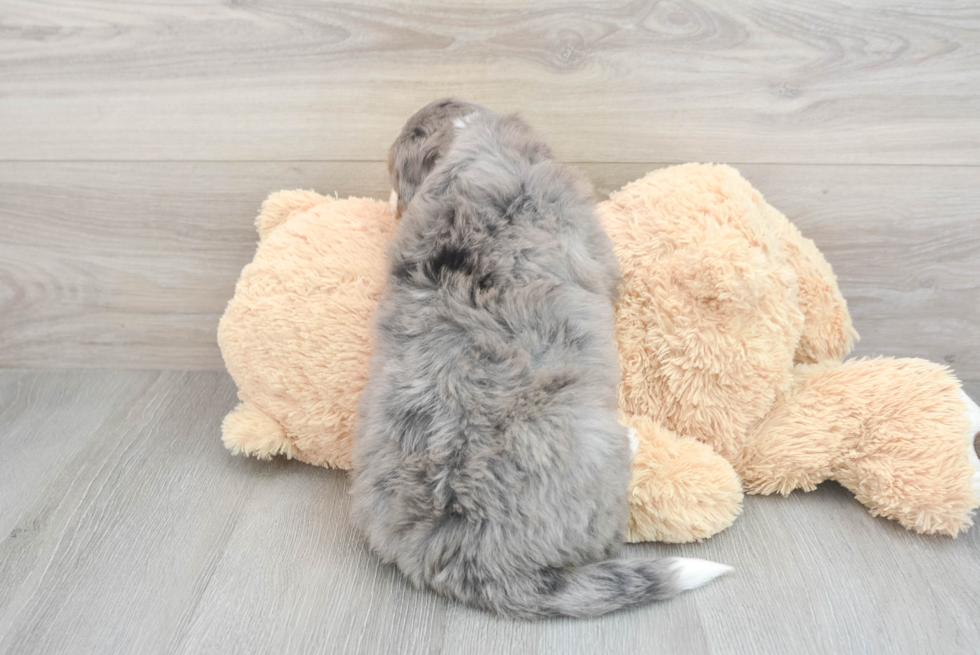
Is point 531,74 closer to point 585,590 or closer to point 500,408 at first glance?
point 500,408

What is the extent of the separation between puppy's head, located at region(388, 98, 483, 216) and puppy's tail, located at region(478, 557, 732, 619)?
0.48 meters

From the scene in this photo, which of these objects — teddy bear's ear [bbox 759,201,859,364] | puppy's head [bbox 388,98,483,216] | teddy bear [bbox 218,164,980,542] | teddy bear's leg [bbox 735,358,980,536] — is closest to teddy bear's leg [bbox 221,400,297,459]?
teddy bear [bbox 218,164,980,542]

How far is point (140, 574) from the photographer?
2.75ft

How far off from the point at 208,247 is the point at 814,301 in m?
0.98

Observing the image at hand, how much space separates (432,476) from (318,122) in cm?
64

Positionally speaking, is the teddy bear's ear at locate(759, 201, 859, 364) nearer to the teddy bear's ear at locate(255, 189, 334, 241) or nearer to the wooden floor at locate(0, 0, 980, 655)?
the wooden floor at locate(0, 0, 980, 655)

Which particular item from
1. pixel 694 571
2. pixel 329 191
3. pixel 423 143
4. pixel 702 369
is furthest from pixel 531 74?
pixel 694 571

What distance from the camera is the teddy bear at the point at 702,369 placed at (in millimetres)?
835

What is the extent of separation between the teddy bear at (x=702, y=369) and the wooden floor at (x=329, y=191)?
65 mm

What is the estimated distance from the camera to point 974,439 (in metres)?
0.85

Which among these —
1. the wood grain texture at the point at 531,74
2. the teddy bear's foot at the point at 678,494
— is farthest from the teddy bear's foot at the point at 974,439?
the wood grain texture at the point at 531,74

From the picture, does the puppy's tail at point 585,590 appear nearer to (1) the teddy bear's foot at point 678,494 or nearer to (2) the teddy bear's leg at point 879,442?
(1) the teddy bear's foot at point 678,494

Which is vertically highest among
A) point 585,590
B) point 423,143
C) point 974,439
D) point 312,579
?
point 423,143

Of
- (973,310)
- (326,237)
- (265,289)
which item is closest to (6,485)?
(265,289)
